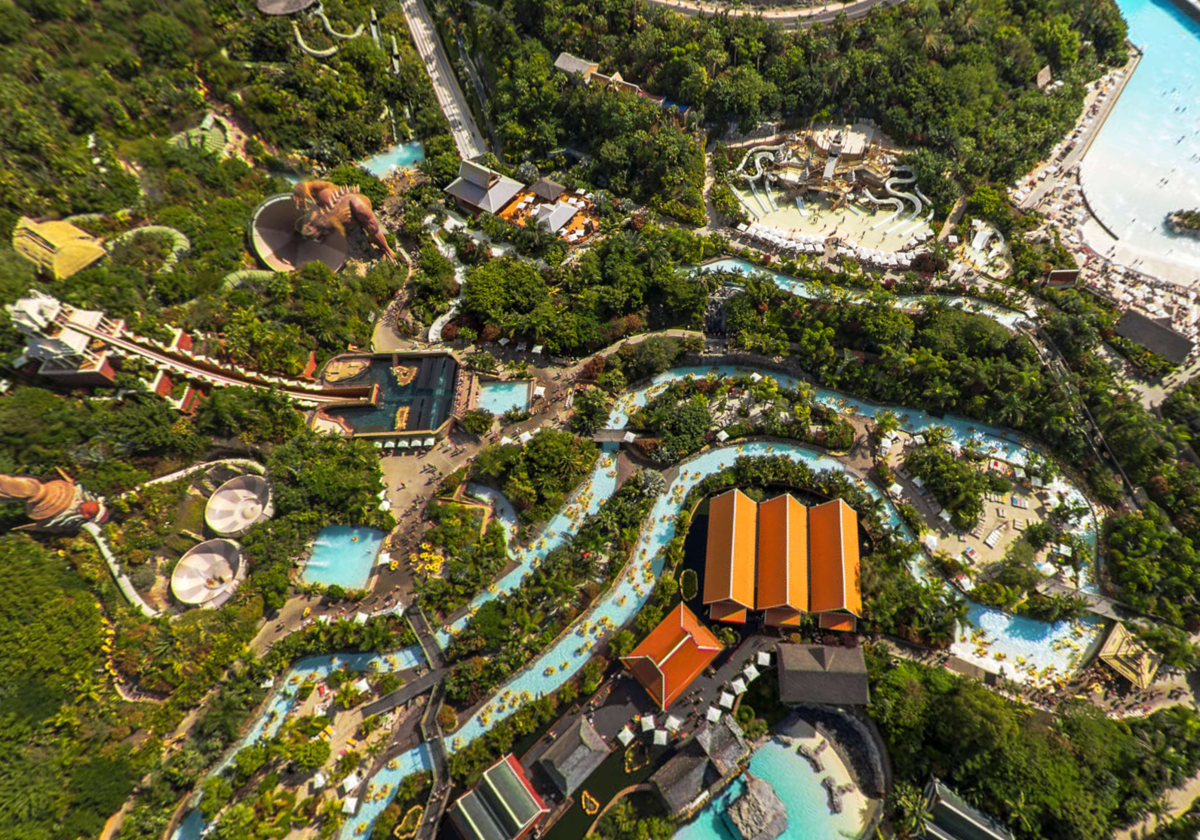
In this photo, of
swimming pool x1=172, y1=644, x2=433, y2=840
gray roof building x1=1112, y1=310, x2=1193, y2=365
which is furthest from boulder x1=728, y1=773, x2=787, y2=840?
gray roof building x1=1112, y1=310, x2=1193, y2=365

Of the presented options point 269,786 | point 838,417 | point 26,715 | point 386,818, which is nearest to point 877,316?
point 838,417

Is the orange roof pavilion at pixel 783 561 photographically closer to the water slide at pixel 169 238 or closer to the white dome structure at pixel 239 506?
the white dome structure at pixel 239 506

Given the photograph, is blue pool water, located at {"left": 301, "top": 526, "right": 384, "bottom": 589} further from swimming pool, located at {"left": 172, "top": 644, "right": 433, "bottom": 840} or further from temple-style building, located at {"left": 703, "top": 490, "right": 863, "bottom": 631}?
temple-style building, located at {"left": 703, "top": 490, "right": 863, "bottom": 631}

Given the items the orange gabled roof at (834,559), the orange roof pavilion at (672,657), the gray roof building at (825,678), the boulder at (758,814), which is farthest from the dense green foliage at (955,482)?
the boulder at (758,814)

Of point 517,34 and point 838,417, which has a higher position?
point 517,34

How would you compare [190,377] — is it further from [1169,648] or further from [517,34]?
[1169,648]

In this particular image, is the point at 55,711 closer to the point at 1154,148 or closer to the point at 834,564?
the point at 834,564
